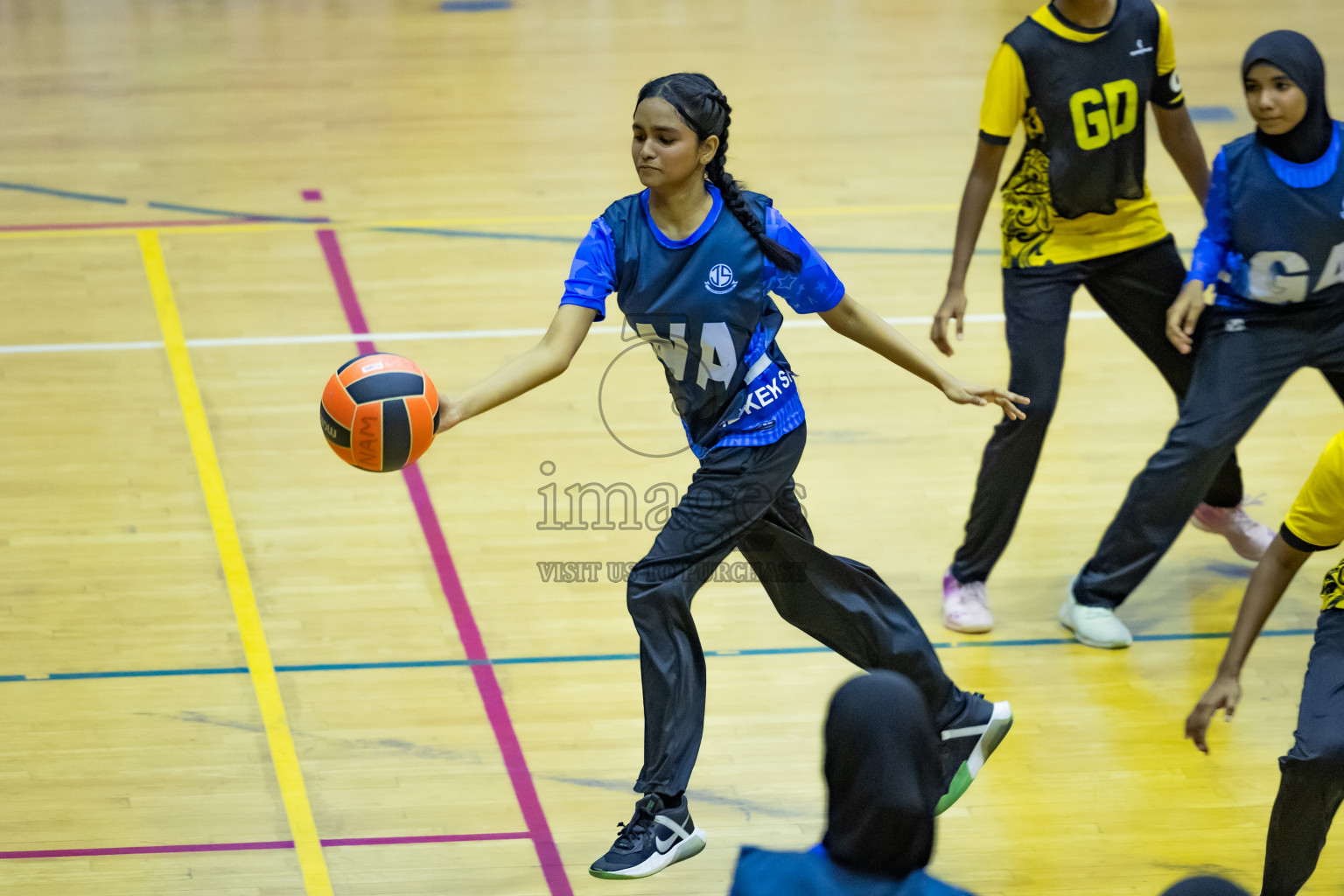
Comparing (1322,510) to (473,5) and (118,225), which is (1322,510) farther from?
(473,5)

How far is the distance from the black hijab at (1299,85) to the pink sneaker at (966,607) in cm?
174

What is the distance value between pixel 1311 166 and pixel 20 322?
5788mm

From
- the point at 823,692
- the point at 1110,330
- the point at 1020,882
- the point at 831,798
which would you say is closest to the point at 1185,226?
the point at 1110,330

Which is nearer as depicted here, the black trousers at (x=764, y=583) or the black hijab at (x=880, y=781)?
the black hijab at (x=880, y=781)

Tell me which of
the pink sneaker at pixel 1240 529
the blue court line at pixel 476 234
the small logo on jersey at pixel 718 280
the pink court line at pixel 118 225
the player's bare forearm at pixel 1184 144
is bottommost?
the pink sneaker at pixel 1240 529

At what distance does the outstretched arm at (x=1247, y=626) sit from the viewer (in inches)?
144

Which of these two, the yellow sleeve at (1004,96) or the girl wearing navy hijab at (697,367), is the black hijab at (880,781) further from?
the yellow sleeve at (1004,96)

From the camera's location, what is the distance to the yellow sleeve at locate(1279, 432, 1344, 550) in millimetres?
3680

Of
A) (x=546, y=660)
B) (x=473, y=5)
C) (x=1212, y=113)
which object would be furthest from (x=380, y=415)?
(x=473, y=5)

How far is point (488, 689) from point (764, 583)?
1180 millimetres

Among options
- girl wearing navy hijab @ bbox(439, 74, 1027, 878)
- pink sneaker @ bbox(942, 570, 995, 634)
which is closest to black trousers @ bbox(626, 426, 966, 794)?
girl wearing navy hijab @ bbox(439, 74, 1027, 878)

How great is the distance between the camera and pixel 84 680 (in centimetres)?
504

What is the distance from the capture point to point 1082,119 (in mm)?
5113

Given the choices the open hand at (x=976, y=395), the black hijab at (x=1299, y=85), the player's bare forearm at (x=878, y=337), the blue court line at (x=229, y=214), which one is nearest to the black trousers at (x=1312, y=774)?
the open hand at (x=976, y=395)
